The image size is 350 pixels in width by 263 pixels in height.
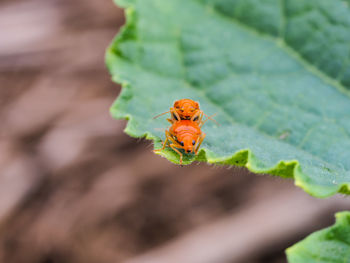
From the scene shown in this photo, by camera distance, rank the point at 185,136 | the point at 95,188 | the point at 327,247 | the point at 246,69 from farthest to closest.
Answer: the point at 95,188, the point at 246,69, the point at 185,136, the point at 327,247

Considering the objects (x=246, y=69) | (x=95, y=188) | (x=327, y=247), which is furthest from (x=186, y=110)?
(x=95, y=188)

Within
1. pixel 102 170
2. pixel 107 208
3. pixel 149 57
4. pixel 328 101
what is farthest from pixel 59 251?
pixel 328 101

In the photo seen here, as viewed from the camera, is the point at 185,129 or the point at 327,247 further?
the point at 185,129

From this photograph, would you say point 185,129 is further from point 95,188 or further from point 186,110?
point 95,188

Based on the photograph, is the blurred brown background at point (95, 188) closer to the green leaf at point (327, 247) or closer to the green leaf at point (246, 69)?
the green leaf at point (246, 69)

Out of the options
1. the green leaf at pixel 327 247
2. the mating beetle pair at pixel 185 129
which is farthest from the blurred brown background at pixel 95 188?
the green leaf at pixel 327 247

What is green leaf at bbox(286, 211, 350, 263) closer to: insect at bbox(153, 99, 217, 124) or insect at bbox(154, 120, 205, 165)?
insect at bbox(154, 120, 205, 165)

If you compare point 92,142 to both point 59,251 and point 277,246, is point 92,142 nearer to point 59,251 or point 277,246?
point 59,251

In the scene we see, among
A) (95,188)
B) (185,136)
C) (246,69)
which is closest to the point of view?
(185,136)
